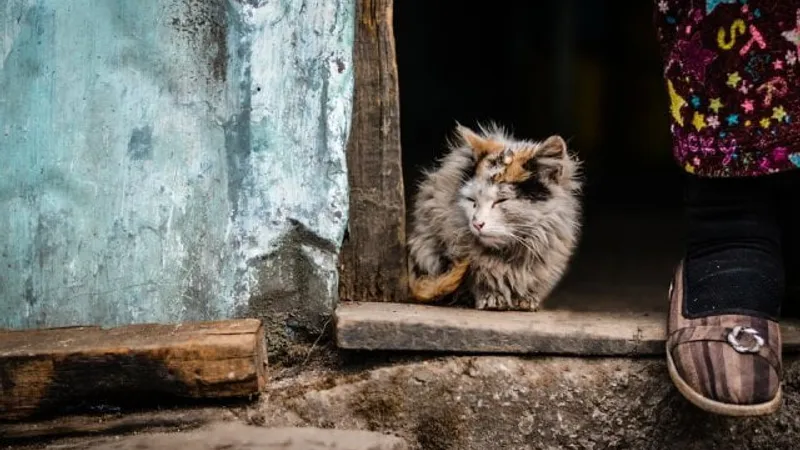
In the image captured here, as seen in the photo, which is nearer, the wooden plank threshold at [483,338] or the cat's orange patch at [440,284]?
the wooden plank threshold at [483,338]

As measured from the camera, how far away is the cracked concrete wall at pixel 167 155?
5.89ft

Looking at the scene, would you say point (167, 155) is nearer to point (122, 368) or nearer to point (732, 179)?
point (122, 368)

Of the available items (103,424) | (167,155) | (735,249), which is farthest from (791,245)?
(103,424)

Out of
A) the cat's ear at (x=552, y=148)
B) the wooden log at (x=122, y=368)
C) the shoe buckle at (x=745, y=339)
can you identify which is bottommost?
the wooden log at (x=122, y=368)

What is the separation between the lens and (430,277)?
2.00 m

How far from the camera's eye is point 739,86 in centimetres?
168

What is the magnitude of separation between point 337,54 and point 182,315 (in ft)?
1.93

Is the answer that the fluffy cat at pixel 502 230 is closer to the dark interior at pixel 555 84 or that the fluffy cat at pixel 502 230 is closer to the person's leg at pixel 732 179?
the person's leg at pixel 732 179

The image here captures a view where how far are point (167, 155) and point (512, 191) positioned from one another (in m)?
0.69

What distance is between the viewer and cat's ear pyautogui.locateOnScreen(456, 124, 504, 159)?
2025mm

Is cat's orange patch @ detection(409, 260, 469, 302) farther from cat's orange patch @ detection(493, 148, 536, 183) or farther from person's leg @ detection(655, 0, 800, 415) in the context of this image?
person's leg @ detection(655, 0, 800, 415)

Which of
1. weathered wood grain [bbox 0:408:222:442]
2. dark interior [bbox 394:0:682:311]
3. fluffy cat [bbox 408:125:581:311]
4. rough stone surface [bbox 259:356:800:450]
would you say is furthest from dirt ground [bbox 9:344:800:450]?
dark interior [bbox 394:0:682:311]

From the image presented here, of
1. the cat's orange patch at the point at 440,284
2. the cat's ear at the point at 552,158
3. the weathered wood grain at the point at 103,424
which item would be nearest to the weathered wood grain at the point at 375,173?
the cat's orange patch at the point at 440,284

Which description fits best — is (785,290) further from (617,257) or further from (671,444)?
(617,257)
